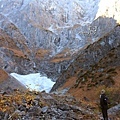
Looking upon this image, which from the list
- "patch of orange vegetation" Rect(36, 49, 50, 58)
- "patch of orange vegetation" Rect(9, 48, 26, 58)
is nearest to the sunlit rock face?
"patch of orange vegetation" Rect(36, 49, 50, 58)

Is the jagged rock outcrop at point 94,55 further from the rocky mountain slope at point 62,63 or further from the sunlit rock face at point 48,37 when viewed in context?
the sunlit rock face at point 48,37

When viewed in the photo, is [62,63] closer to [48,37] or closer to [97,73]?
[48,37]

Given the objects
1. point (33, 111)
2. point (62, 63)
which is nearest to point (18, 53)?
point (62, 63)

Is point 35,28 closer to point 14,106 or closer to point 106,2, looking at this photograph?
point 106,2

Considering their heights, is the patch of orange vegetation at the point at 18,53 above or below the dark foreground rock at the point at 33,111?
above

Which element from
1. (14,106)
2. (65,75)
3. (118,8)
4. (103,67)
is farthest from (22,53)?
(14,106)

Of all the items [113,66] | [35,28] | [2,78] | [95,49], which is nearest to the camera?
[113,66]

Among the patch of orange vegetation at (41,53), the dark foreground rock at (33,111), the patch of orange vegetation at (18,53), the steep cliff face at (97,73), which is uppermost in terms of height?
the patch of orange vegetation at (41,53)

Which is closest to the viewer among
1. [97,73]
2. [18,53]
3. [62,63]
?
[97,73]

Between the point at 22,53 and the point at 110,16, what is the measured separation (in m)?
60.3

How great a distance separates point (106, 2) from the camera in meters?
192

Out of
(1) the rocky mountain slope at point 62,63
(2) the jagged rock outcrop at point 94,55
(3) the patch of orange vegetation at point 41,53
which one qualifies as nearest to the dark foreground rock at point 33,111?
(1) the rocky mountain slope at point 62,63

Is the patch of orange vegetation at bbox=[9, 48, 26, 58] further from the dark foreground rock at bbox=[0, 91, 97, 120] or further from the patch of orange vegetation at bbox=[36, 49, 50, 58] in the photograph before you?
the dark foreground rock at bbox=[0, 91, 97, 120]

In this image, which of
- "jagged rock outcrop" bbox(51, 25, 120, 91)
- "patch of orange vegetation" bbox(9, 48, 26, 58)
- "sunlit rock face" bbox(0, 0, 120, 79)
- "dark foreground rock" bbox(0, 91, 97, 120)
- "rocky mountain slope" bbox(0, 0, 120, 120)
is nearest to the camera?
"dark foreground rock" bbox(0, 91, 97, 120)
